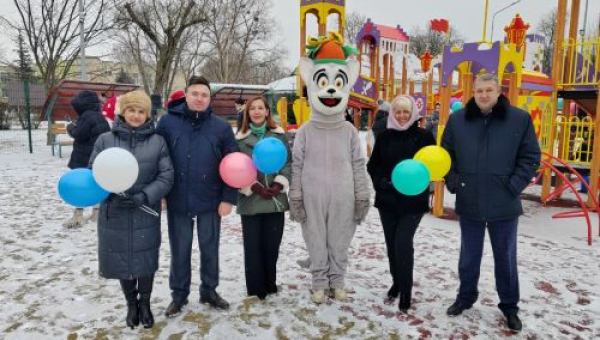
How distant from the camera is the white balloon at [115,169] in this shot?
8.52ft

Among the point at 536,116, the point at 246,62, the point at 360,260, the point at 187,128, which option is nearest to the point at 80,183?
the point at 187,128

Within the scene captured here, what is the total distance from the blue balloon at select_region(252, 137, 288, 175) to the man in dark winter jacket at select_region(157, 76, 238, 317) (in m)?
0.23

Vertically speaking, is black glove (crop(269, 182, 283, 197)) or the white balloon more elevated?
the white balloon

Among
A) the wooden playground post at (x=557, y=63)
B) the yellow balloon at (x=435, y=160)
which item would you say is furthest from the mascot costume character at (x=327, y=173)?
the wooden playground post at (x=557, y=63)

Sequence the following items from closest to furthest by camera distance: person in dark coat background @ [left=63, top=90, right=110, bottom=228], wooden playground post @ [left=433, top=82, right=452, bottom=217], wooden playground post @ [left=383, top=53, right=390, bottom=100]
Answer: person in dark coat background @ [left=63, top=90, right=110, bottom=228] → wooden playground post @ [left=433, top=82, right=452, bottom=217] → wooden playground post @ [left=383, top=53, right=390, bottom=100]

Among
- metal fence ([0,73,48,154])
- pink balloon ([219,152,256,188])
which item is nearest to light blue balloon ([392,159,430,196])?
pink balloon ([219,152,256,188])

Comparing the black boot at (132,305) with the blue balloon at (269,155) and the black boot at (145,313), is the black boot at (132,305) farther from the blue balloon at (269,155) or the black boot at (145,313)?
the blue balloon at (269,155)

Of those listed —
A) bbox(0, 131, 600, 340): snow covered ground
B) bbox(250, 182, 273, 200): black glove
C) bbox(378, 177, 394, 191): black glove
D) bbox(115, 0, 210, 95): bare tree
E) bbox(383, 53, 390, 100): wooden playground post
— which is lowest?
bbox(0, 131, 600, 340): snow covered ground

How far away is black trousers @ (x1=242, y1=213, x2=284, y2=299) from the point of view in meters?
3.46

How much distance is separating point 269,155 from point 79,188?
4.07 ft

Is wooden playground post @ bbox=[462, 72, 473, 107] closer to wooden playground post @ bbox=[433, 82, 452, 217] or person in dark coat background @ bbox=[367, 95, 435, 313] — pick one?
wooden playground post @ bbox=[433, 82, 452, 217]

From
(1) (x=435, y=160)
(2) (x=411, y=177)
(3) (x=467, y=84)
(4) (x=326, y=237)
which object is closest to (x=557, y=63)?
(3) (x=467, y=84)

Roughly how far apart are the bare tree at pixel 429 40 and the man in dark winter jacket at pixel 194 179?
160 ft

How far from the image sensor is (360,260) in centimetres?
462
